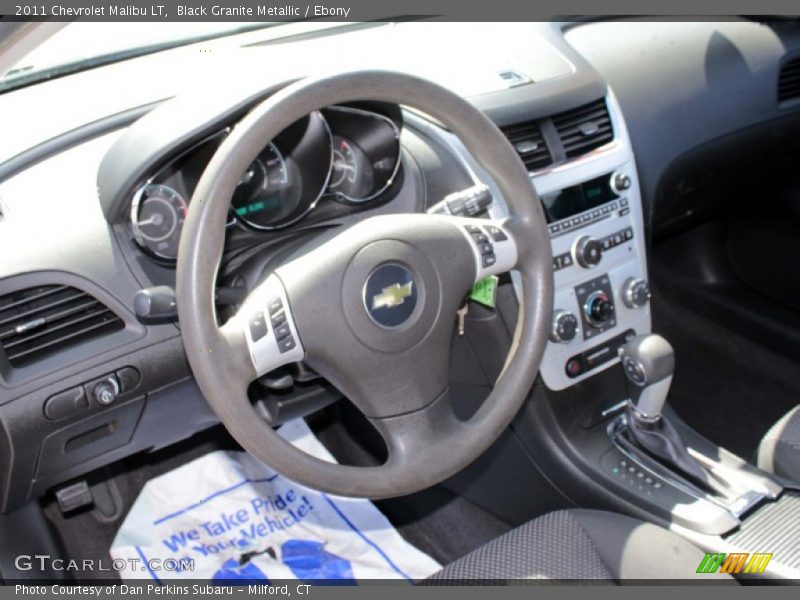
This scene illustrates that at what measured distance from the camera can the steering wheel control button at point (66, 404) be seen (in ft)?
4.63

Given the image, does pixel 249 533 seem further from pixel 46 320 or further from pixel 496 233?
pixel 496 233

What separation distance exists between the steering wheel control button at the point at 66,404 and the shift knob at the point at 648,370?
102cm

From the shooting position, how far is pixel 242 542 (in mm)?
2008

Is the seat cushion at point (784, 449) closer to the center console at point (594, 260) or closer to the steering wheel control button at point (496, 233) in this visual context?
the center console at point (594, 260)

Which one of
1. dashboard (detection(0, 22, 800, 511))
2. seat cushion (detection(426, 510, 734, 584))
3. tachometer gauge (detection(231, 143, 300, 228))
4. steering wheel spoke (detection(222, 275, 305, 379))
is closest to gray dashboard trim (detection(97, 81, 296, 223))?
dashboard (detection(0, 22, 800, 511))

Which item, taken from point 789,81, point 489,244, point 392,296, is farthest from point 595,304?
point 789,81

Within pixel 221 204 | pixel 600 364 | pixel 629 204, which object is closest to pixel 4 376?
pixel 221 204

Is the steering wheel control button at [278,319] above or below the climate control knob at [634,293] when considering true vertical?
above

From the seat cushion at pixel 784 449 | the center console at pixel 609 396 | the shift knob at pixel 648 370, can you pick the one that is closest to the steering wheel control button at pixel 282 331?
the center console at pixel 609 396

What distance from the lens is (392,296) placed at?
125 centimetres

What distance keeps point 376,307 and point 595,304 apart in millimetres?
734

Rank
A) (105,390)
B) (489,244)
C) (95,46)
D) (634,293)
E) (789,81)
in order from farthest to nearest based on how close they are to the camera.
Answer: (789,81), (634,293), (95,46), (105,390), (489,244)

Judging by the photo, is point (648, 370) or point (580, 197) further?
point (580, 197)

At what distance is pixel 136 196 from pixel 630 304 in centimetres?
107
